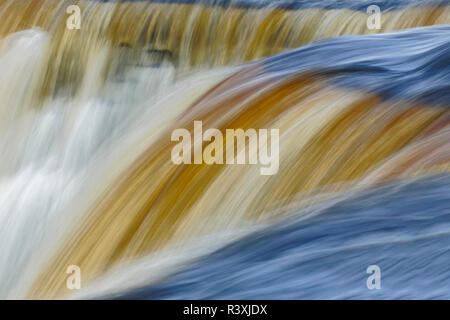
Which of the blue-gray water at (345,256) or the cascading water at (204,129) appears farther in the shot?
the cascading water at (204,129)

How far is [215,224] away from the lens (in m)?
4.17

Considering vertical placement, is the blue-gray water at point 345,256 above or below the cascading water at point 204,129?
below

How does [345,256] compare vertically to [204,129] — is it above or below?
below

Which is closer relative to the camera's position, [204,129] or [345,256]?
[345,256]

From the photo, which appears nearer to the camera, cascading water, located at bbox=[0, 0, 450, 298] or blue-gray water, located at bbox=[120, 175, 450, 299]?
blue-gray water, located at bbox=[120, 175, 450, 299]

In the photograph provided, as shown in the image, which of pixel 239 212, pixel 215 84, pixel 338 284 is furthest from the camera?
pixel 215 84

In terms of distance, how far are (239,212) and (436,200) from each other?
0.81m

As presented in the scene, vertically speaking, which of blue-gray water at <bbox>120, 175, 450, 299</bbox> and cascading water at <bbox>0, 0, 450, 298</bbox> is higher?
cascading water at <bbox>0, 0, 450, 298</bbox>
